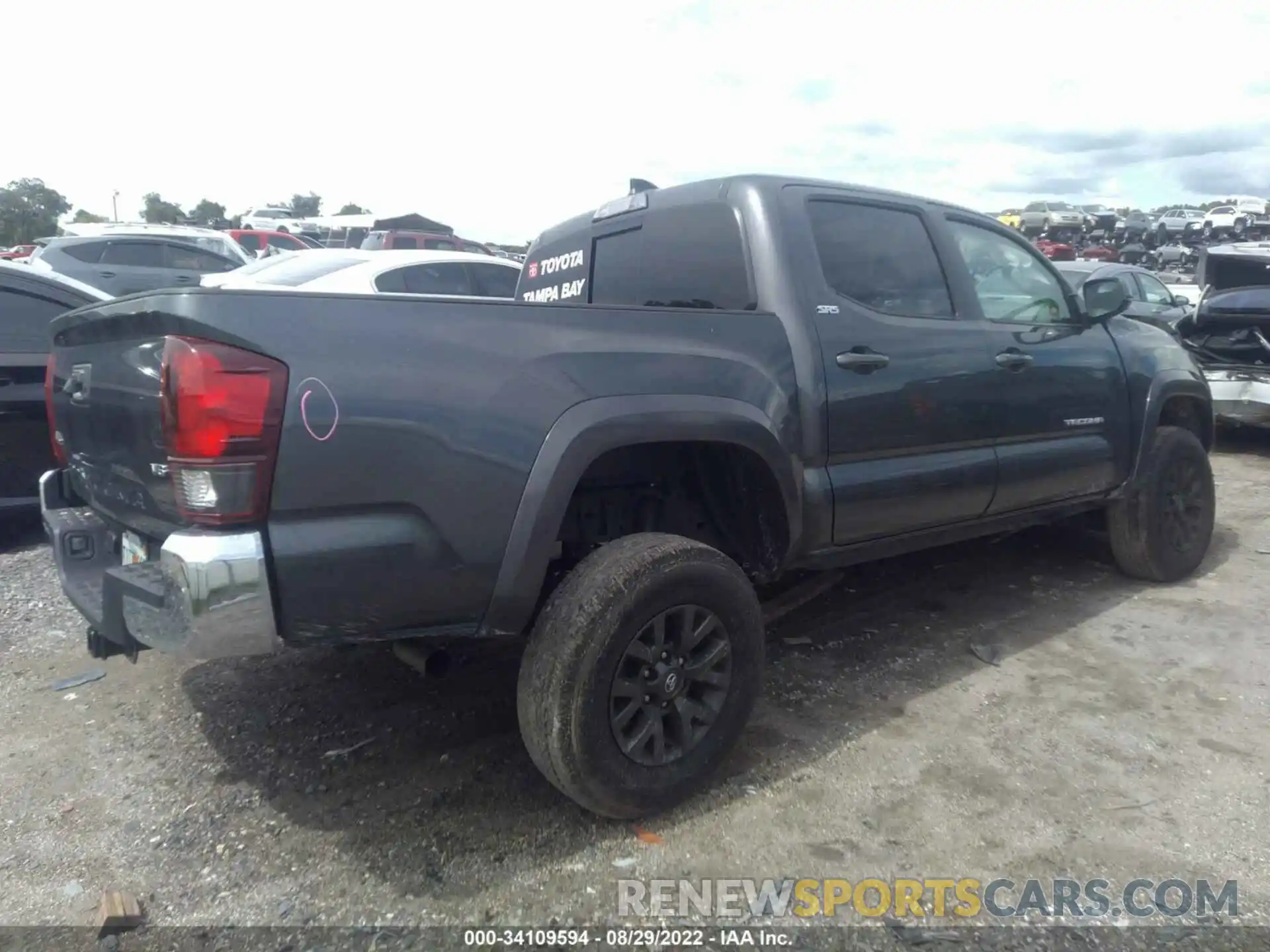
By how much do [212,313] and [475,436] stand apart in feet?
2.20

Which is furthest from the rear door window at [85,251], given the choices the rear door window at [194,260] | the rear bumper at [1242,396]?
the rear bumper at [1242,396]

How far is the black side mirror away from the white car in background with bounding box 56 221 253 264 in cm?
1227

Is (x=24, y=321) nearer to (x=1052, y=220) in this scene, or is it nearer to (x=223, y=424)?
(x=223, y=424)

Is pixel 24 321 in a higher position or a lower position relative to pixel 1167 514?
higher

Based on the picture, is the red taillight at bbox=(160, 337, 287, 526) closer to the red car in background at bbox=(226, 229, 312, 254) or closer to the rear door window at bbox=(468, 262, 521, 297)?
the rear door window at bbox=(468, 262, 521, 297)

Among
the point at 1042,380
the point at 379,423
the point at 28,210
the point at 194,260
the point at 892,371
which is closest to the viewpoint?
the point at 379,423

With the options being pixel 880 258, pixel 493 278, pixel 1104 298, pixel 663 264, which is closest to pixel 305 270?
pixel 493 278

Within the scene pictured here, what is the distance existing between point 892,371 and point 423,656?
192 centimetres

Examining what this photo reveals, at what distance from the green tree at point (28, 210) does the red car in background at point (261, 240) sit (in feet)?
70.5

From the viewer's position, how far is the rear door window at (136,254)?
42.1 feet

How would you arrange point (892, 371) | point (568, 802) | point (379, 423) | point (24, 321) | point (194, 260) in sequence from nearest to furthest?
point (379, 423), point (568, 802), point (892, 371), point (24, 321), point (194, 260)

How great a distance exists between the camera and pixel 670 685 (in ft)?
9.20

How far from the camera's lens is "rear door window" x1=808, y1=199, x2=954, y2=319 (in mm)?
3492

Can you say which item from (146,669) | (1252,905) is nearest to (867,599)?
(1252,905)
